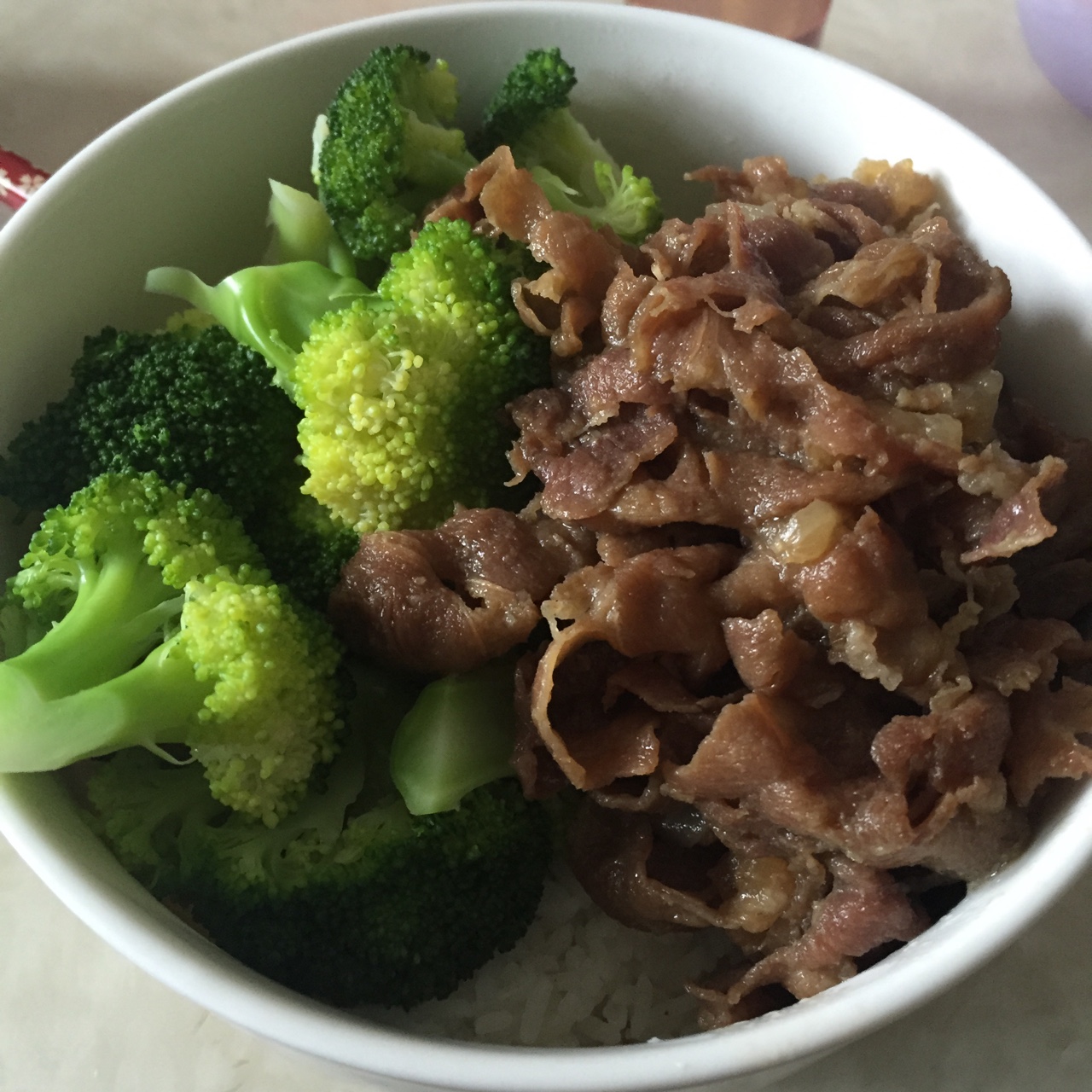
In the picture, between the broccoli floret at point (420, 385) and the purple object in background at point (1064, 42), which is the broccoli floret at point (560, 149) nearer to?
the broccoli floret at point (420, 385)

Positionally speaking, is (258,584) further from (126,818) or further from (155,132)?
(155,132)

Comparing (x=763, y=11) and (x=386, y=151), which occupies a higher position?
(x=763, y=11)

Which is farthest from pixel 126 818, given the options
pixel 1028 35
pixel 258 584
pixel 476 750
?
pixel 1028 35

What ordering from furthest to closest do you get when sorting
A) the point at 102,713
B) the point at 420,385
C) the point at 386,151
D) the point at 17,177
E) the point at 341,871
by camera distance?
the point at 17,177 → the point at 386,151 → the point at 420,385 → the point at 341,871 → the point at 102,713

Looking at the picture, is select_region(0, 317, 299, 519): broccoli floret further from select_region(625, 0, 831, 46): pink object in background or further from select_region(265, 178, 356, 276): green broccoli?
select_region(625, 0, 831, 46): pink object in background

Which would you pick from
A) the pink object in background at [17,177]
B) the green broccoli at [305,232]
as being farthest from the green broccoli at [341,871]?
the pink object in background at [17,177]

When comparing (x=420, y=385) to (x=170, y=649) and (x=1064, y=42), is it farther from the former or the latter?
(x=1064, y=42)

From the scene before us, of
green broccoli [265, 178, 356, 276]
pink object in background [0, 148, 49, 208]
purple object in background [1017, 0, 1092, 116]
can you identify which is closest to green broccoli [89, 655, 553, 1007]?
green broccoli [265, 178, 356, 276]

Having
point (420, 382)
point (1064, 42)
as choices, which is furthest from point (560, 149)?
point (1064, 42)
